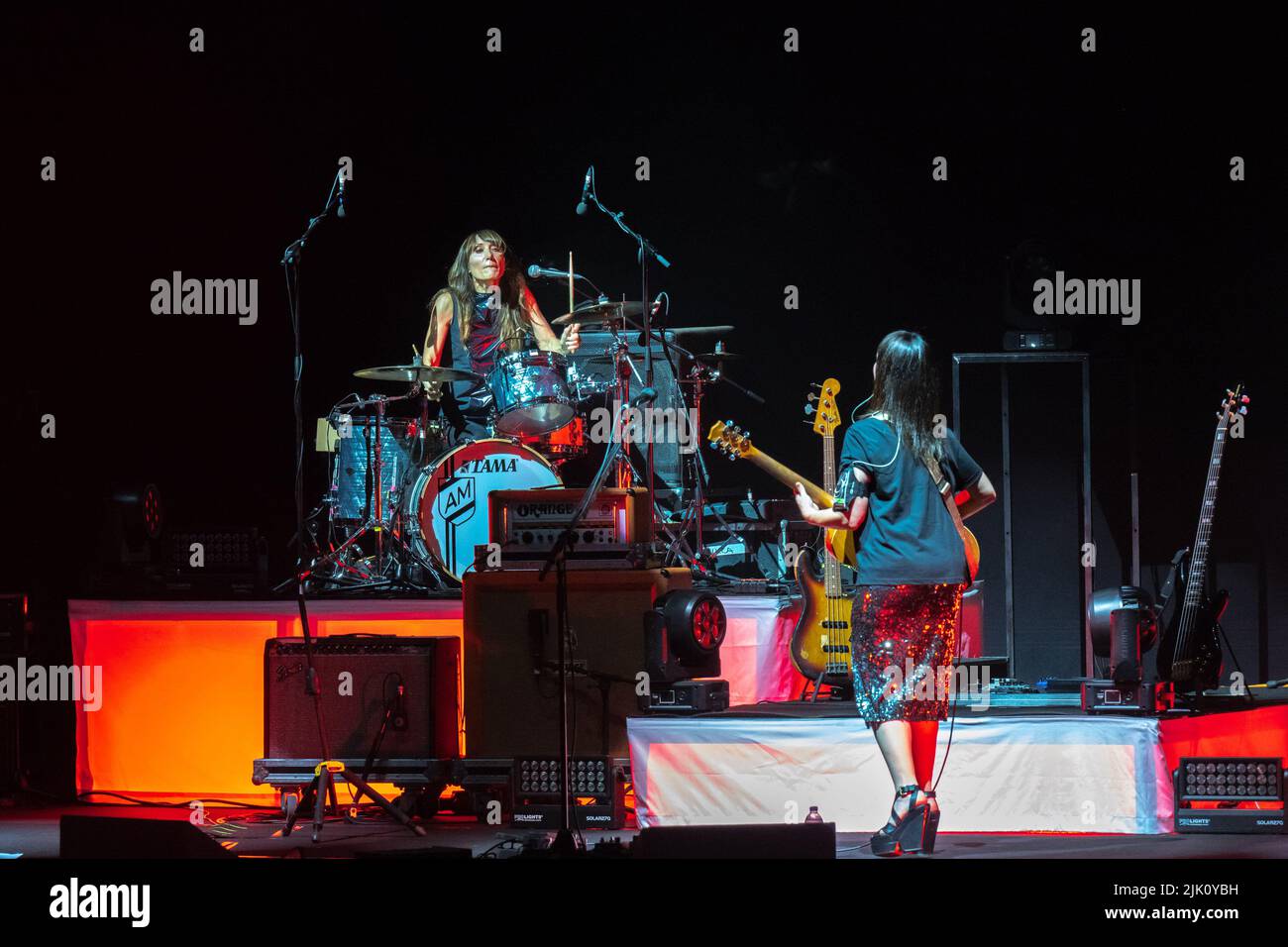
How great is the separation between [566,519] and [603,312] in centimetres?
→ 194

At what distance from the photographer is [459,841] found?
5.73 meters

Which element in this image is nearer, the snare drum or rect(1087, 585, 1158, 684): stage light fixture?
rect(1087, 585, 1158, 684): stage light fixture

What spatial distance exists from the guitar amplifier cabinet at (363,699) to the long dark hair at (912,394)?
2.41 metres

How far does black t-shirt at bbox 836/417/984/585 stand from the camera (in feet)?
16.1

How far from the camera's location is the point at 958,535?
4.93m

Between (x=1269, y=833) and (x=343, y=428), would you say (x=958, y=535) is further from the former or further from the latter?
(x=343, y=428)

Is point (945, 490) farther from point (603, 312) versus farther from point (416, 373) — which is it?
point (416, 373)

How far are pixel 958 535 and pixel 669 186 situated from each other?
459cm

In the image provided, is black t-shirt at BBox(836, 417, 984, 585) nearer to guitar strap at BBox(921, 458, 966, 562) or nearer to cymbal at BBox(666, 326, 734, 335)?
guitar strap at BBox(921, 458, 966, 562)

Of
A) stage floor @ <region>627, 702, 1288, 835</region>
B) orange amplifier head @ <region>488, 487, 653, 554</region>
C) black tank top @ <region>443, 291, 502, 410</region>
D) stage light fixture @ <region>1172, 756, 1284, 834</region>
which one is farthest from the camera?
black tank top @ <region>443, 291, 502, 410</region>

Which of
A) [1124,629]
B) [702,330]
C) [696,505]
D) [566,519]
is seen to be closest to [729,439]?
[566,519]

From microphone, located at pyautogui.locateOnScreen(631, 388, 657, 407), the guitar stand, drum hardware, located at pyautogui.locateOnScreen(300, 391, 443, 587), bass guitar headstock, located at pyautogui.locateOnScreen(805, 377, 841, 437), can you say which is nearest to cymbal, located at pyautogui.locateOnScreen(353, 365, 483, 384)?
drum hardware, located at pyautogui.locateOnScreen(300, 391, 443, 587)

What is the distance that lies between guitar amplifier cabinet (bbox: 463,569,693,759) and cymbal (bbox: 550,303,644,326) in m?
1.97

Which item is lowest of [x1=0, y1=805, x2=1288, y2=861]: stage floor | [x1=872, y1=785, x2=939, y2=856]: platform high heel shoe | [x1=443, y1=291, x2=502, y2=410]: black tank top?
[x1=0, y1=805, x2=1288, y2=861]: stage floor
